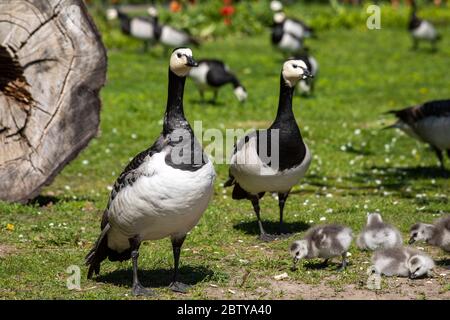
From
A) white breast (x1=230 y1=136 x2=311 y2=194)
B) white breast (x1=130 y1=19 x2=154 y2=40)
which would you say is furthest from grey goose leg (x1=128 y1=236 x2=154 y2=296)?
white breast (x1=130 y1=19 x2=154 y2=40)

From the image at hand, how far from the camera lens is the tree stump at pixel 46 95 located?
37.7ft

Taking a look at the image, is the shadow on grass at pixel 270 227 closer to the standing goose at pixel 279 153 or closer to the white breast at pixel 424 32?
the standing goose at pixel 279 153

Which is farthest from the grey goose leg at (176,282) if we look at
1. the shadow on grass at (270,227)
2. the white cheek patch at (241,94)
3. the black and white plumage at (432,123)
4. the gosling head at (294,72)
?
the white cheek patch at (241,94)

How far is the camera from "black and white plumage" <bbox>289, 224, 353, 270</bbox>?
29.3 feet

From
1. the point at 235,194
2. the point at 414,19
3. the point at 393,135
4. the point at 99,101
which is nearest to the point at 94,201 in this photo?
the point at 99,101

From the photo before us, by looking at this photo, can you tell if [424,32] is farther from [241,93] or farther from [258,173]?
[258,173]

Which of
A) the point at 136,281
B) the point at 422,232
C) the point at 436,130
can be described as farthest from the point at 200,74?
the point at 136,281

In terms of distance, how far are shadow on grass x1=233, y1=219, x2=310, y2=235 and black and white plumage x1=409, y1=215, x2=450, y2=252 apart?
6.65 feet

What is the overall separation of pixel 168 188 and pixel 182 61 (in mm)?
1229

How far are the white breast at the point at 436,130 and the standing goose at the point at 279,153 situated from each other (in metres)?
4.50

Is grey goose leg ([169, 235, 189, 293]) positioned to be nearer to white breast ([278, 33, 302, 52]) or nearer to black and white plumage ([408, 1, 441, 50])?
white breast ([278, 33, 302, 52])

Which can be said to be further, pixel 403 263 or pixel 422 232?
pixel 422 232

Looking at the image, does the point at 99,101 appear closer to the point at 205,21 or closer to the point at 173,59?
the point at 173,59

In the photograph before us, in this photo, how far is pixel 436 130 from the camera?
14.4 metres
